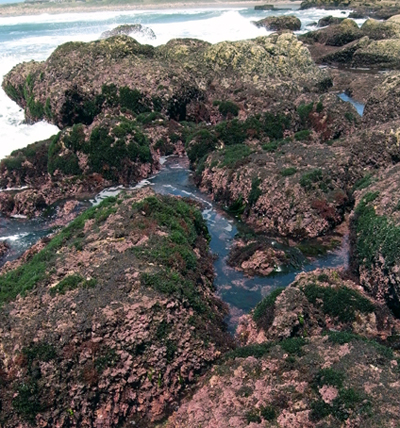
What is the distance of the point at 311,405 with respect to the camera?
7.91m

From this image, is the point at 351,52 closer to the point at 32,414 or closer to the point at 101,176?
the point at 101,176

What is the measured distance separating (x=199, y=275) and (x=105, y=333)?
3.60 m

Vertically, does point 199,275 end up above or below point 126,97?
below

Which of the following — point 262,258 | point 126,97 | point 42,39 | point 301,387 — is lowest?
point 262,258

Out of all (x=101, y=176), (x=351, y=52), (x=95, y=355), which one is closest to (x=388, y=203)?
(x=95, y=355)

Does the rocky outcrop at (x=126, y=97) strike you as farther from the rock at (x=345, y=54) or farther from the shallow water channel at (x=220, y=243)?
the rock at (x=345, y=54)

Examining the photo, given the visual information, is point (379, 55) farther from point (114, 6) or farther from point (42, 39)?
point (114, 6)

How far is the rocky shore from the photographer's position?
8773 millimetres

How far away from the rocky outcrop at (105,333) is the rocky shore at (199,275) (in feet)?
0.10

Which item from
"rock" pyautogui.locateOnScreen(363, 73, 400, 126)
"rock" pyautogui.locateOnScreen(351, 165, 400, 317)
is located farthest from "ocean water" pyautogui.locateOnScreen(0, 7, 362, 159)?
"rock" pyautogui.locateOnScreen(351, 165, 400, 317)

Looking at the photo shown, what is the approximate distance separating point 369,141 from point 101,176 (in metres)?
12.0

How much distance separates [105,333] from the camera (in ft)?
31.7

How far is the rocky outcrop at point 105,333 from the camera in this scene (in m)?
9.05

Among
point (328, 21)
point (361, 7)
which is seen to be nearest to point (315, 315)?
point (328, 21)
